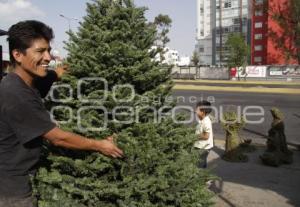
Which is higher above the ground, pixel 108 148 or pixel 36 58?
pixel 36 58

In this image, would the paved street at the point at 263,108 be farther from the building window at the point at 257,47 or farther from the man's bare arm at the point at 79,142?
the building window at the point at 257,47

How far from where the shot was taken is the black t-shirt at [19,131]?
2.58 metres

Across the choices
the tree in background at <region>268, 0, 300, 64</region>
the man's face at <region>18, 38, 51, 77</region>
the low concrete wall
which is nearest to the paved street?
the man's face at <region>18, 38, 51, 77</region>

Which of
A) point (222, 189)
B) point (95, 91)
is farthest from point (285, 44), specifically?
point (95, 91)

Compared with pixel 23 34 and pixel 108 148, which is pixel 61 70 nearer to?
pixel 23 34

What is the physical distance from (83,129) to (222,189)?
454 cm

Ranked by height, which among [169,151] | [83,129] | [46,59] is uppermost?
[46,59]

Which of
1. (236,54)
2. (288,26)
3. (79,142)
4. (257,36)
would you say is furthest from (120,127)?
(257,36)

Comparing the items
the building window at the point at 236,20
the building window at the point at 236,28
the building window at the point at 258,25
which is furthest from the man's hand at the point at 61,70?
the building window at the point at 236,20

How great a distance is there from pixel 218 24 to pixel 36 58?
4015 inches

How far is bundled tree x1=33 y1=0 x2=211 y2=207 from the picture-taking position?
3018 mm

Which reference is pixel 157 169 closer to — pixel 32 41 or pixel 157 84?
pixel 157 84

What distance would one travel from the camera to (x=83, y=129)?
3123 millimetres

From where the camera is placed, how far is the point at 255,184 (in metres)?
7.35
